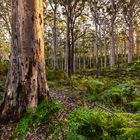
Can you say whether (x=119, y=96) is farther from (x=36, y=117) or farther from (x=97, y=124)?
(x=36, y=117)

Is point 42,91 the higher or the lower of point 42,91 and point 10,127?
the higher

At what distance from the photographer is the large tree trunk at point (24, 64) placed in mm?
5410

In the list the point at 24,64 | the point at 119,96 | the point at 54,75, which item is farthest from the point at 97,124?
the point at 54,75

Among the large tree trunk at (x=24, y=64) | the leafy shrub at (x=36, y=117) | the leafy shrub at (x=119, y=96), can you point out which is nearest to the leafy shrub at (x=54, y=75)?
the leafy shrub at (x=119, y=96)

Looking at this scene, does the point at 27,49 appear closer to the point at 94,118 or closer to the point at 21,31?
the point at 21,31

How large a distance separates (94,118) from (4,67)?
10.9 meters

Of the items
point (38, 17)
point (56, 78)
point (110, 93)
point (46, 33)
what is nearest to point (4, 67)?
point (56, 78)

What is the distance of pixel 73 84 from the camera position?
11375 millimetres

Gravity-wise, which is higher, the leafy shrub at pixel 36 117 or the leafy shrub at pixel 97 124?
the leafy shrub at pixel 36 117

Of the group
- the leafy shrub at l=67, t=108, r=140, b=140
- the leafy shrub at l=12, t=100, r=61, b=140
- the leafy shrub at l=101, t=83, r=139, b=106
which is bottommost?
the leafy shrub at l=101, t=83, r=139, b=106

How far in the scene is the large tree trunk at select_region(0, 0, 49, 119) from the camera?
541cm

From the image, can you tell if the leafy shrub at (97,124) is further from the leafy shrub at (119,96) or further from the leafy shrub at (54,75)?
the leafy shrub at (54,75)

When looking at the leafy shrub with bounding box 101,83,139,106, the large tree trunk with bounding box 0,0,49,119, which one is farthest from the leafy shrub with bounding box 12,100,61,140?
the leafy shrub with bounding box 101,83,139,106

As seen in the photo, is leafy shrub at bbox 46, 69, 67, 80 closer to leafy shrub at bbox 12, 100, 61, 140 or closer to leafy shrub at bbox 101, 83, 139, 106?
leafy shrub at bbox 101, 83, 139, 106
